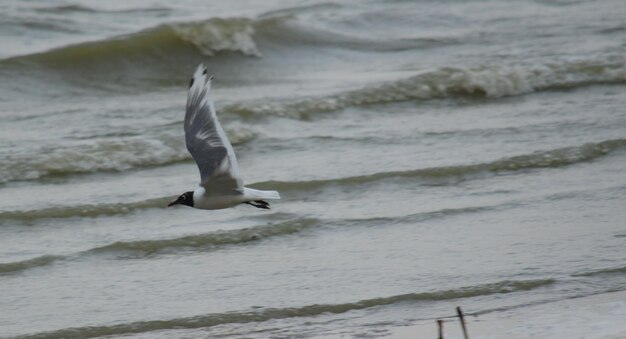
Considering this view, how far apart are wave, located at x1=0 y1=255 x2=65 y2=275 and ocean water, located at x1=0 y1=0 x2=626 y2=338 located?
0.01m

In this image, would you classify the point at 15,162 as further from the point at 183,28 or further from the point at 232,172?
the point at 183,28

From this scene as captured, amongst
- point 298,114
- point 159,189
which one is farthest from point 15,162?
point 298,114

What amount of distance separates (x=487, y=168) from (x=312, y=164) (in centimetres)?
127

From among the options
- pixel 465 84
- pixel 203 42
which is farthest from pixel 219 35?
pixel 465 84

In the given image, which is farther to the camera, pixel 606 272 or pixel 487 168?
pixel 487 168

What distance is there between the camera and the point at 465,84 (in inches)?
448

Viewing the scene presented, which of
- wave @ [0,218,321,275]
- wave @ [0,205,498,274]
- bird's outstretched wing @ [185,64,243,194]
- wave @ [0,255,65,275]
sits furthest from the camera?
wave @ [0,218,321,275]

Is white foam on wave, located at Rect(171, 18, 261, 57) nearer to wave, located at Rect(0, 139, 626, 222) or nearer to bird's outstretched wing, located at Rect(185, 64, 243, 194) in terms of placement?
wave, located at Rect(0, 139, 626, 222)

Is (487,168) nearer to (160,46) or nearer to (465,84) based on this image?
(465,84)

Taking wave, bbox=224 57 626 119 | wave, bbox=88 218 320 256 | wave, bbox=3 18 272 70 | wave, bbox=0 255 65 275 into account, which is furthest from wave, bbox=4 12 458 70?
wave, bbox=0 255 65 275

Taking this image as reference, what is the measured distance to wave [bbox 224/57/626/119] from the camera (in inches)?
420

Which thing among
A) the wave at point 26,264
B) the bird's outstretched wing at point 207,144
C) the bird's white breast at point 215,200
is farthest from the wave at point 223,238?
the bird's outstretched wing at point 207,144

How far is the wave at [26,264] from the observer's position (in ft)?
22.3

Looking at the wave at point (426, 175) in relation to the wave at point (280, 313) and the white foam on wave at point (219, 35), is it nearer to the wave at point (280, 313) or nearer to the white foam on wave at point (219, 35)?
the wave at point (280, 313)
